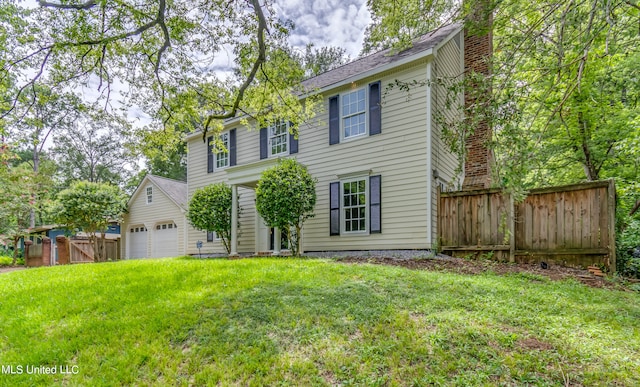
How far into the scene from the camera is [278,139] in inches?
421

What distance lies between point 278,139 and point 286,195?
300 cm

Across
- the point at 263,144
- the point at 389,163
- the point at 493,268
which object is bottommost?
the point at 493,268

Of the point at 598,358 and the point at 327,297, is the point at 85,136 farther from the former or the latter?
the point at 598,358

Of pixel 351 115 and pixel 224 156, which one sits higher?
pixel 351 115

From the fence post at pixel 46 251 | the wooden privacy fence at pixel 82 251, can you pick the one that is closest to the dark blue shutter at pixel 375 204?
the wooden privacy fence at pixel 82 251

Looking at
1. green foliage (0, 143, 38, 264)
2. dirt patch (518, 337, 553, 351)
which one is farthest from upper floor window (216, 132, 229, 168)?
dirt patch (518, 337, 553, 351)

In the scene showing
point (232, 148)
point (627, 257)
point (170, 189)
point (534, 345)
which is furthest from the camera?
point (170, 189)

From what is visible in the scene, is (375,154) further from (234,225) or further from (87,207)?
(87,207)

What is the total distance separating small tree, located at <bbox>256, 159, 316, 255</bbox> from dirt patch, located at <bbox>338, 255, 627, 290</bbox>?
7.01 feet

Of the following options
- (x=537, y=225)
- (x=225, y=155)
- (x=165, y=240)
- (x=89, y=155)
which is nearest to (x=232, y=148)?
(x=225, y=155)

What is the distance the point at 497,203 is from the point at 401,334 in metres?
5.35

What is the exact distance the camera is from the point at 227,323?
3430 mm

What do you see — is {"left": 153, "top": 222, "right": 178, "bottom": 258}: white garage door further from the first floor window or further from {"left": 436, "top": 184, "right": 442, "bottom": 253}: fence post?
{"left": 436, "top": 184, "right": 442, "bottom": 253}: fence post

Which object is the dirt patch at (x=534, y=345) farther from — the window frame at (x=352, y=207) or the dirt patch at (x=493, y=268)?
the window frame at (x=352, y=207)
